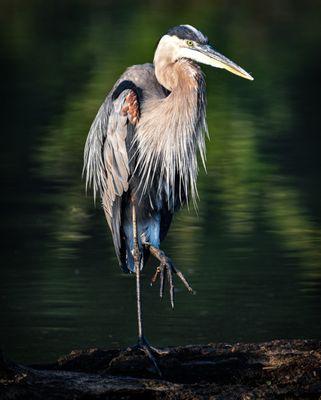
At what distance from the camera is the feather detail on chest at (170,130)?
22.2ft

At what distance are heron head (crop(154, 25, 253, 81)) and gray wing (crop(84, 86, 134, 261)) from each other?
26cm

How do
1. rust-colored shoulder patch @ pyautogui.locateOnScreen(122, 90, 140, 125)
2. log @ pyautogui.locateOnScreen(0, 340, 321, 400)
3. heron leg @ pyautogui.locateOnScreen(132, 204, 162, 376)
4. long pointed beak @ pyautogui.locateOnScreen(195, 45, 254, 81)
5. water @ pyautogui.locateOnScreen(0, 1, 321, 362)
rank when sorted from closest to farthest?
1. log @ pyautogui.locateOnScreen(0, 340, 321, 400)
2. heron leg @ pyautogui.locateOnScreen(132, 204, 162, 376)
3. long pointed beak @ pyautogui.locateOnScreen(195, 45, 254, 81)
4. rust-colored shoulder patch @ pyautogui.locateOnScreen(122, 90, 140, 125)
5. water @ pyautogui.locateOnScreen(0, 1, 321, 362)

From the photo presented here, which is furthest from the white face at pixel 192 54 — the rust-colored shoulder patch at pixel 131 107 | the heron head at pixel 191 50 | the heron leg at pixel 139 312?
the heron leg at pixel 139 312

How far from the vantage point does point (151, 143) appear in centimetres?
680

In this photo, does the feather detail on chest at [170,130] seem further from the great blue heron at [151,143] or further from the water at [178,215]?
the water at [178,215]

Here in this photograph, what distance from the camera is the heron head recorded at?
21.7 ft

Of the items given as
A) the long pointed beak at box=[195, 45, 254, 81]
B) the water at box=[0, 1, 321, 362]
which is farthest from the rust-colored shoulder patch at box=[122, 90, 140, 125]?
the water at box=[0, 1, 321, 362]

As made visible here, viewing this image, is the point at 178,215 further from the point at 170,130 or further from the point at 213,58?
the point at 213,58

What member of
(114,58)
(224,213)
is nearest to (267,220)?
(224,213)

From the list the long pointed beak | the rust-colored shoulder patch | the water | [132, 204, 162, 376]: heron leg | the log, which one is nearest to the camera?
the log

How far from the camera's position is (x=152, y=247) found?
665cm

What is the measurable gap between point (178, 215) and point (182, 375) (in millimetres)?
4706

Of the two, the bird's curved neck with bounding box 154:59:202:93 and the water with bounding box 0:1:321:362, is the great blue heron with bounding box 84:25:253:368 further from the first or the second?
the water with bounding box 0:1:321:362

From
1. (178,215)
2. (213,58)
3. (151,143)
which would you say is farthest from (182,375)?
(178,215)
